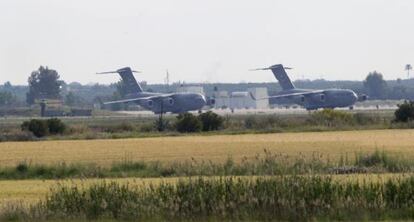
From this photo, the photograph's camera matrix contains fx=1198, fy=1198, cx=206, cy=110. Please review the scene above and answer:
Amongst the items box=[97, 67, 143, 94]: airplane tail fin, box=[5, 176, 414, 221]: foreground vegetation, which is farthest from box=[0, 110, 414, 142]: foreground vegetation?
box=[97, 67, 143, 94]: airplane tail fin

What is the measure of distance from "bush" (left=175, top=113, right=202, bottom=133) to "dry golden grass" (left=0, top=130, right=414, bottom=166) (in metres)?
9.04

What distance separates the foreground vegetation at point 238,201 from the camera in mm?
28031

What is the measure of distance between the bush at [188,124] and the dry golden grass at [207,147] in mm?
9040

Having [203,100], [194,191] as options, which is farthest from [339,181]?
[203,100]

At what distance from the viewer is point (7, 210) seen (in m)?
29.2

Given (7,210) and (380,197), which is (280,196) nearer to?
(380,197)

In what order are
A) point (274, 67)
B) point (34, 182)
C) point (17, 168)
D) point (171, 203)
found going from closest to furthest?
1. point (171, 203)
2. point (34, 182)
3. point (17, 168)
4. point (274, 67)


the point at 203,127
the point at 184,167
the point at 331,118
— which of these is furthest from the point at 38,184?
the point at 331,118

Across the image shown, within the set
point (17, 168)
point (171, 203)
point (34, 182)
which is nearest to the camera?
point (171, 203)

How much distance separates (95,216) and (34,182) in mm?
17369

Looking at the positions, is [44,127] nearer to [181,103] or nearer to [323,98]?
[181,103]

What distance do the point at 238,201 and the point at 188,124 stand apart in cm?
6577

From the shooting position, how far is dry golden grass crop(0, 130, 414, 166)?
2375 inches

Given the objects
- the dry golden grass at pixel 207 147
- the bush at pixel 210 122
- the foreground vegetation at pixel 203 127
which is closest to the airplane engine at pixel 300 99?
the foreground vegetation at pixel 203 127
